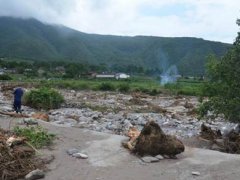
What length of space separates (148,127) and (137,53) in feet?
580

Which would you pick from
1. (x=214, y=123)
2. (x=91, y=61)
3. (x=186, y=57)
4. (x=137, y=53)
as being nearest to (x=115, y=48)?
(x=137, y=53)

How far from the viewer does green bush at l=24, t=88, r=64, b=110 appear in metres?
32.4

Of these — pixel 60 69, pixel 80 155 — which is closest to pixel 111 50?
pixel 60 69

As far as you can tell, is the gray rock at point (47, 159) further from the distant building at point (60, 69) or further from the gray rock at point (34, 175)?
the distant building at point (60, 69)

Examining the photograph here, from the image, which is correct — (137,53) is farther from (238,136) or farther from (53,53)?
(238,136)

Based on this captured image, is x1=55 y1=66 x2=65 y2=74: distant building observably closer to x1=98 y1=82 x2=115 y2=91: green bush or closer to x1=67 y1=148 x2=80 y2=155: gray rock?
x1=98 y1=82 x2=115 y2=91: green bush

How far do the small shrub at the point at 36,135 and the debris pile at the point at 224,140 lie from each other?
6.07 meters

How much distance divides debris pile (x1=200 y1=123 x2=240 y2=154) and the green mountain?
12843 cm

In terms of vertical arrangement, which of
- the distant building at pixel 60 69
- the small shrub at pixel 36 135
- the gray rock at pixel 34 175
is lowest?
the distant building at pixel 60 69

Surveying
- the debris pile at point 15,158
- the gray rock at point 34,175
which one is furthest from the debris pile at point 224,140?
the gray rock at point 34,175

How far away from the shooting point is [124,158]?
1287 centimetres

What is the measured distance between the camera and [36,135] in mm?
14062

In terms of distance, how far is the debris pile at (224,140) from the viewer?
16.1 metres

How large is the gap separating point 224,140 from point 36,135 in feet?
22.3
